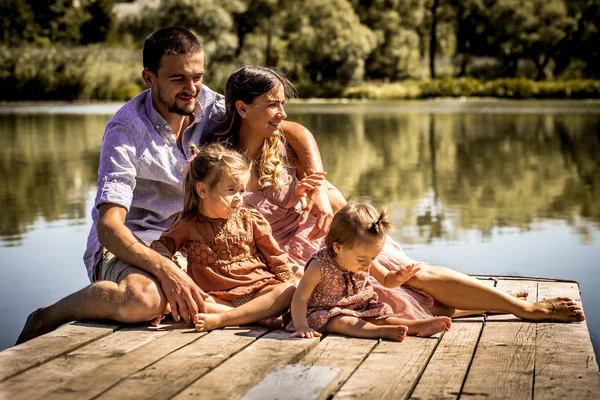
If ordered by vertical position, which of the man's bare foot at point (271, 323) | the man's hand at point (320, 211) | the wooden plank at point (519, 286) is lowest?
the wooden plank at point (519, 286)

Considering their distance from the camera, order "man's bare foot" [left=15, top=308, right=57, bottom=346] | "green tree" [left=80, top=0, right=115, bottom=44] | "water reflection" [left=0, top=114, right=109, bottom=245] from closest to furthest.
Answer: "man's bare foot" [left=15, top=308, right=57, bottom=346]
"water reflection" [left=0, top=114, right=109, bottom=245]
"green tree" [left=80, top=0, right=115, bottom=44]

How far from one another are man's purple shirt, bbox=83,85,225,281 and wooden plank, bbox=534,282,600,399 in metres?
1.71

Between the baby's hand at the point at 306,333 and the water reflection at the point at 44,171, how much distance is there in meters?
4.74

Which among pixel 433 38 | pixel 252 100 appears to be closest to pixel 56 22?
pixel 433 38

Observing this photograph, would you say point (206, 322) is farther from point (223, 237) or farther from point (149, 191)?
point (149, 191)

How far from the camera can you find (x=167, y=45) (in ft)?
13.4

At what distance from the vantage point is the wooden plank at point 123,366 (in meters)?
2.70

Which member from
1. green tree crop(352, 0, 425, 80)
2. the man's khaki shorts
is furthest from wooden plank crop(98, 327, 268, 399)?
green tree crop(352, 0, 425, 80)

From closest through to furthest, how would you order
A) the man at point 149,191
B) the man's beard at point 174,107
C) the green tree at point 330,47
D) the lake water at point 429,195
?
the man at point 149,191
the man's beard at point 174,107
the lake water at point 429,195
the green tree at point 330,47

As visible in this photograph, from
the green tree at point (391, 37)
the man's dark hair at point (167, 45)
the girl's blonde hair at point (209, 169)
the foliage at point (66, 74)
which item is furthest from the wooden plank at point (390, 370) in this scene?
the green tree at point (391, 37)

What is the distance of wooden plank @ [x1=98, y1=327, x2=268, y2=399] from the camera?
2.70 meters

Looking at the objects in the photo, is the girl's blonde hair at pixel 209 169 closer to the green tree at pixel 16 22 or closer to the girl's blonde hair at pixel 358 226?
the girl's blonde hair at pixel 358 226

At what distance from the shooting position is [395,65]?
43375 millimetres

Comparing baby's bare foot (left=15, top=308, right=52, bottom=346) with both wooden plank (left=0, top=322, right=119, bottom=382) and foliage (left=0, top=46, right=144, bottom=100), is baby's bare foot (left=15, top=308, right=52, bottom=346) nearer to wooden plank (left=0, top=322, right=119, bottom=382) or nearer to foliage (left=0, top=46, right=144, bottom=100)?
wooden plank (left=0, top=322, right=119, bottom=382)
